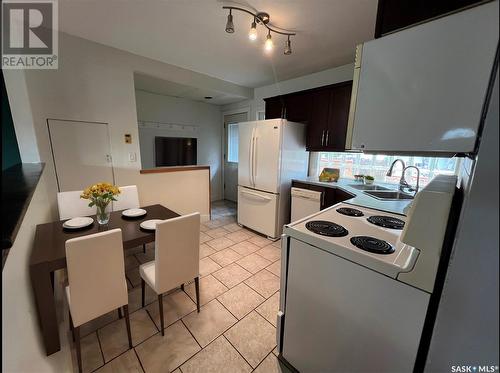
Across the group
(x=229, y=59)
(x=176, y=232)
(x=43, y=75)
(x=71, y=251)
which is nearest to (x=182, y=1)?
(x=229, y=59)

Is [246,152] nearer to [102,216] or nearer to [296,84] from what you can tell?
[296,84]

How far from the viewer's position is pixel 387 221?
4.56 feet

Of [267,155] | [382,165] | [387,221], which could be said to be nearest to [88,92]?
[267,155]

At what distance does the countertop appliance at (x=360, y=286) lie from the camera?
809 mm

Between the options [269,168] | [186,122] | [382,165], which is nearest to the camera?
[382,165]

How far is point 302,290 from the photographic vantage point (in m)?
1.20

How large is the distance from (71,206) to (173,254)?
1333mm

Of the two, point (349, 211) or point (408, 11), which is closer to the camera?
point (408, 11)

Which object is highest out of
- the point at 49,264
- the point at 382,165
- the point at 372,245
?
the point at 382,165

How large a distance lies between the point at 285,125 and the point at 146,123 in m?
2.84

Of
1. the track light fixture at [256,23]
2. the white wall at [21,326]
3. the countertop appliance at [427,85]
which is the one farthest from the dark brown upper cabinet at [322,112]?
the white wall at [21,326]

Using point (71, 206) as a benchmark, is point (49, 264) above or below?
below

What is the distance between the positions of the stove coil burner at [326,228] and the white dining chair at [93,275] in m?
1.21

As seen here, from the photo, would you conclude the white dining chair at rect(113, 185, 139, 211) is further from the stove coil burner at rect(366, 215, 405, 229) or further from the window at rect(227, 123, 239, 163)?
the window at rect(227, 123, 239, 163)
